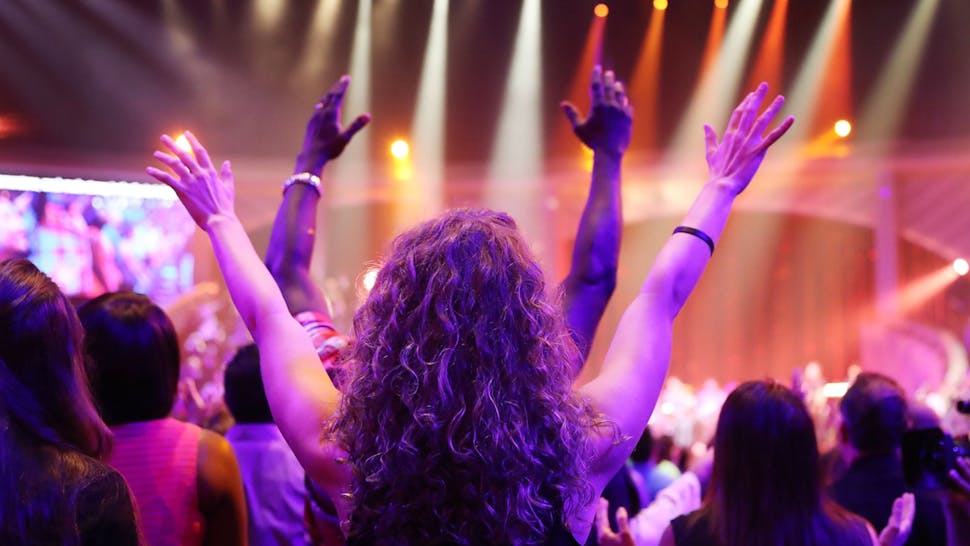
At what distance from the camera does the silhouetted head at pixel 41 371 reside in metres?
1.36

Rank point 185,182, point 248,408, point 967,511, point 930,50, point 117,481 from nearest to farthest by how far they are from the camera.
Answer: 1. point 117,481
2. point 185,182
3. point 967,511
4. point 248,408
5. point 930,50

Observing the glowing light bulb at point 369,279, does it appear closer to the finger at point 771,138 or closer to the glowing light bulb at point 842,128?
the finger at point 771,138

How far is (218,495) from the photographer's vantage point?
1978 millimetres

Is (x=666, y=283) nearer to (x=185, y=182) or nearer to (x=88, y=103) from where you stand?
(x=185, y=182)

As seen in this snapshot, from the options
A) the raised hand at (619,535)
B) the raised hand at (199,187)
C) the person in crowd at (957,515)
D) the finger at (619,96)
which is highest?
the finger at (619,96)

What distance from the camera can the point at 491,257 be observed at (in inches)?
44.3

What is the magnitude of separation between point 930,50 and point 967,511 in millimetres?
8013

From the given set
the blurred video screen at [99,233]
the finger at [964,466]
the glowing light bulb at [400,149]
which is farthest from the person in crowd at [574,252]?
the glowing light bulb at [400,149]

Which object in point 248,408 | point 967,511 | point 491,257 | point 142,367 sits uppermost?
point 491,257

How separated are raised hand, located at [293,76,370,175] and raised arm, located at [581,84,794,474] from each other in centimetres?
94

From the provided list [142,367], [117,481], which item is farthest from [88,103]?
[117,481]

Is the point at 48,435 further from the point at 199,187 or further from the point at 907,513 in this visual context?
the point at 907,513

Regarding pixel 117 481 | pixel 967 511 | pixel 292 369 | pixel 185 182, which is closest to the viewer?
pixel 292 369

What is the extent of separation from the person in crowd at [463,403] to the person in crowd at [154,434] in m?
0.79
